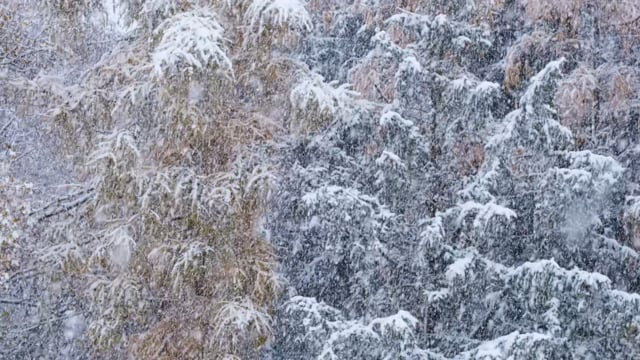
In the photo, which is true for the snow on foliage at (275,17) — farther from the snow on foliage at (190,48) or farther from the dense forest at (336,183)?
the snow on foliage at (190,48)

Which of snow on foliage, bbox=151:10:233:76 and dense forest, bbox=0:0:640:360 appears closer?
snow on foliage, bbox=151:10:233:76

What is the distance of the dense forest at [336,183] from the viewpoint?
7.15 m

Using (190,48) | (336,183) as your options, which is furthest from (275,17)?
(336,183)

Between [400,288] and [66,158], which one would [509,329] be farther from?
[66,158]

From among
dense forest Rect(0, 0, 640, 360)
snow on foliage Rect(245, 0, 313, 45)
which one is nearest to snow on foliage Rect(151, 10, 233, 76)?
dense forest Rect(0, 0, 640, 360)

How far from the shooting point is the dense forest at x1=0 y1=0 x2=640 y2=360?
23.5 feet

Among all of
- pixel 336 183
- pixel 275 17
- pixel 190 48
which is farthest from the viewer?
pixel 336 183

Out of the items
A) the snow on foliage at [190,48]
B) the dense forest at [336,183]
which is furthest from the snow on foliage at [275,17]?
the snow on foliage at [190,48]

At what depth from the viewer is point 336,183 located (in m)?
8.57

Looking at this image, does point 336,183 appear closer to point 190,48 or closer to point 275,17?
point 275,17

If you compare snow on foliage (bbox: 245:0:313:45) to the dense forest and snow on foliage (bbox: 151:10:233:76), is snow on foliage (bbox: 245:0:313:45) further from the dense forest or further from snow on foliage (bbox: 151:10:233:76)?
snow on foliage (bbox: 151:10:233:76)

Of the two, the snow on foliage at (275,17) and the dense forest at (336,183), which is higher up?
the snow on foliage at (275,17)

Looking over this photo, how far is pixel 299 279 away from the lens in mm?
9156

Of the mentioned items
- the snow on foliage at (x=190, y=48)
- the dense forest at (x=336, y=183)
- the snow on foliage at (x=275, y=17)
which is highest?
the snow on foliage at (x=275, y=17)
